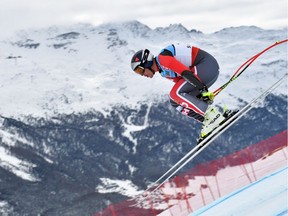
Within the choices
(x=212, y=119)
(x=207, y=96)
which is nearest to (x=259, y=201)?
(x=212, y=119)

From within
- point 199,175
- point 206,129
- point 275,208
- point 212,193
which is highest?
point 206,129

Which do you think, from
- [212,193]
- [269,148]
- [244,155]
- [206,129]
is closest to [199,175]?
[244,155]

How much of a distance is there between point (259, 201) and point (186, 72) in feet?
11.2

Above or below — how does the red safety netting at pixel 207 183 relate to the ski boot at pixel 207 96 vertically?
below

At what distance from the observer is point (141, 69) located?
1042 centimetres

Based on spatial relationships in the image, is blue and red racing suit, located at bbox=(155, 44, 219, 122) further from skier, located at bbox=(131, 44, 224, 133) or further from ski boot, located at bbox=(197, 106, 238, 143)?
ski boot, located at bbox=(197, 106, 238, 143)

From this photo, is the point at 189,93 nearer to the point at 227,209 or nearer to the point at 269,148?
the point at 227,209

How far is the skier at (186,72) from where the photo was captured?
10336mm

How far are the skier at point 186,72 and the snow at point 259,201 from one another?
205 cm

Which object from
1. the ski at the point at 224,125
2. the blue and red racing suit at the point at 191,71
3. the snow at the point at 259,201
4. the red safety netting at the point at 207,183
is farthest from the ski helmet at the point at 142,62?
the red safety netting at the point at 207,183

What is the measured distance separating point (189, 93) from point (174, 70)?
0.77 metres

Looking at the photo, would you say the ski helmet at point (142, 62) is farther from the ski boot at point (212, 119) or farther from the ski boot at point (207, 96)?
the ski boot at point (212, 119)

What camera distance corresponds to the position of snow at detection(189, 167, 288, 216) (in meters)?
10.1

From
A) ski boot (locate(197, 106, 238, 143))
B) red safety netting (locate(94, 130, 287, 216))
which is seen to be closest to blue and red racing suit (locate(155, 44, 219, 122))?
ski boot (locate(197, 106, 238, 143))
